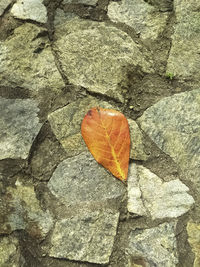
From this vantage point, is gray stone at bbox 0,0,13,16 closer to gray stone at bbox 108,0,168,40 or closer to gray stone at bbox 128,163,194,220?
gray stone at bbox 108,0,168,40

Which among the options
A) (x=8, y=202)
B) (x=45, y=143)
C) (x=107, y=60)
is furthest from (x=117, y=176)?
(x=107, y=60)

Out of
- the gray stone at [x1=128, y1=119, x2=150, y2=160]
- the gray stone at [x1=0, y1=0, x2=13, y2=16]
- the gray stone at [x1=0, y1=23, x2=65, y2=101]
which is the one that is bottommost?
the gray stone at [x1=128, y1=119, x2=150, y2=160]

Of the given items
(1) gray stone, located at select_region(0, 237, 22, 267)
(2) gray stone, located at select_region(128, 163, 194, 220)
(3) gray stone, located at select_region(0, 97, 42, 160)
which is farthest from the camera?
A: (3) gray stone, located at select_region(0, 97, 42, 160)

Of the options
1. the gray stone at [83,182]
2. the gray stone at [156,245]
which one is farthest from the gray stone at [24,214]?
the gray stone at [156,245]

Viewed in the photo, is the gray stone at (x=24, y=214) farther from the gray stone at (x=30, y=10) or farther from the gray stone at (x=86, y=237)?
the gray stone at (x=30, y=10)

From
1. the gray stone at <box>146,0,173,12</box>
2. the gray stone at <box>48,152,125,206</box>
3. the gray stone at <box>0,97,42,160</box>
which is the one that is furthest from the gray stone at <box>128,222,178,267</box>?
the gray stone at <box>146,0,173,12</box>

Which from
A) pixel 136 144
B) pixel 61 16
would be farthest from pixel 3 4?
pixel 136 144
